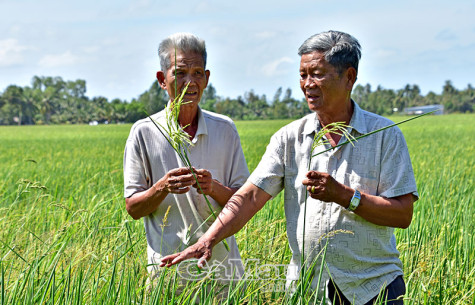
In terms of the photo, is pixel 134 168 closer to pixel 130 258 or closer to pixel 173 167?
pixel 173 167

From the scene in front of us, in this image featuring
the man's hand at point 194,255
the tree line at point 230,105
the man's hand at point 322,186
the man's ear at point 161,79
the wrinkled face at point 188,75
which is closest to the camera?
the man's hand at point 322,186

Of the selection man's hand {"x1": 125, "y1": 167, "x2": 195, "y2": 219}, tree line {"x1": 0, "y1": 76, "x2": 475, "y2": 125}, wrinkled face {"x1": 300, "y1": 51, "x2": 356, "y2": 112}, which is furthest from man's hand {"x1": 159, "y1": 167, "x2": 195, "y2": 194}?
tree line {"x1": 0, "y1": 76, "x2": 475, "y2": 125}

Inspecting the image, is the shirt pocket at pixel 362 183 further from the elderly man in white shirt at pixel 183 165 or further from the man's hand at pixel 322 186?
the elderly man in white shirt at pixel 183 165

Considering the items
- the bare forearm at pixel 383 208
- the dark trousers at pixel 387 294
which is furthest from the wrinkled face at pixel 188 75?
the dark trousers at pixel 387 294

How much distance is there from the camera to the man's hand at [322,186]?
1854 mm

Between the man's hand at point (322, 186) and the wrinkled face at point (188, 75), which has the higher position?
the wrinkled face at point (188, 75)

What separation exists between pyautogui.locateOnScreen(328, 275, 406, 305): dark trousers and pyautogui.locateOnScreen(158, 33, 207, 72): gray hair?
1022mm

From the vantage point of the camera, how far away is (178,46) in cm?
223

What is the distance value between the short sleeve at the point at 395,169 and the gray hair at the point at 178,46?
31.5 inches

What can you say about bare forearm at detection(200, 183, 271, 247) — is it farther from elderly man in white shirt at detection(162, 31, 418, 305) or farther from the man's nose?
the man's nose

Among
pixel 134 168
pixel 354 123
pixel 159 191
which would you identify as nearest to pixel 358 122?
pixel 354 123

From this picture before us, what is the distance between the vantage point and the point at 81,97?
13212 centimetres

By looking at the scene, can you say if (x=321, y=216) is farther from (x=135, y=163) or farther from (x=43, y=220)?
(x=43, y=220)

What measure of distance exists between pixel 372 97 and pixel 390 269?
104767mm
